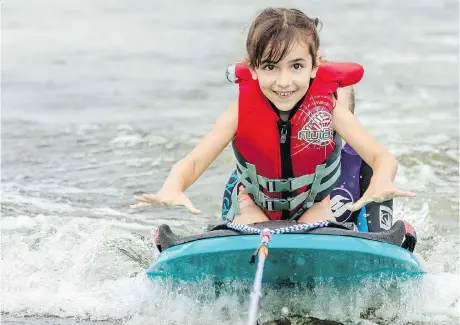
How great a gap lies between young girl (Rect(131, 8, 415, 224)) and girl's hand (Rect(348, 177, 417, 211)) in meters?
0.02

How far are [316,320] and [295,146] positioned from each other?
0.69m

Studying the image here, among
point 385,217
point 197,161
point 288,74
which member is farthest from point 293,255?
point 385,217

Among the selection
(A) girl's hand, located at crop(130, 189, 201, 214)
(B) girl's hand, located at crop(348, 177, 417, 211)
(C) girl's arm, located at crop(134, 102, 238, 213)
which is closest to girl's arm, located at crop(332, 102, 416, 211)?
(B) girl's hand, located at crop(348, 177, 417, 211)

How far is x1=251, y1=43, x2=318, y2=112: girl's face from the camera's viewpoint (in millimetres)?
3273

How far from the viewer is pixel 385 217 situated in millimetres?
4129

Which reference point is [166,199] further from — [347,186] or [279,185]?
[347,186]

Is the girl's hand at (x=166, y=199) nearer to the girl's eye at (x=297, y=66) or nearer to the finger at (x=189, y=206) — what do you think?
Answer: the finger at (x=189, y=206)

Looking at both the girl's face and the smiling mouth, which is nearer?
the girl's face

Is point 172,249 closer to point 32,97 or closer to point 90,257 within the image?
point 90,257

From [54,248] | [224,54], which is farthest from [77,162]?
[224,54]

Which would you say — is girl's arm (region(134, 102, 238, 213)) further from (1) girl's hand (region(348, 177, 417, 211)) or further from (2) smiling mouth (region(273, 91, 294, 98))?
(1) girl's hand (region(348, 177, 417, 211))

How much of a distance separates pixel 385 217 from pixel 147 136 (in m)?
3.20

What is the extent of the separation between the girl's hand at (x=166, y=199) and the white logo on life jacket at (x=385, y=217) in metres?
1.37

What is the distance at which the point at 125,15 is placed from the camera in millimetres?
13023
